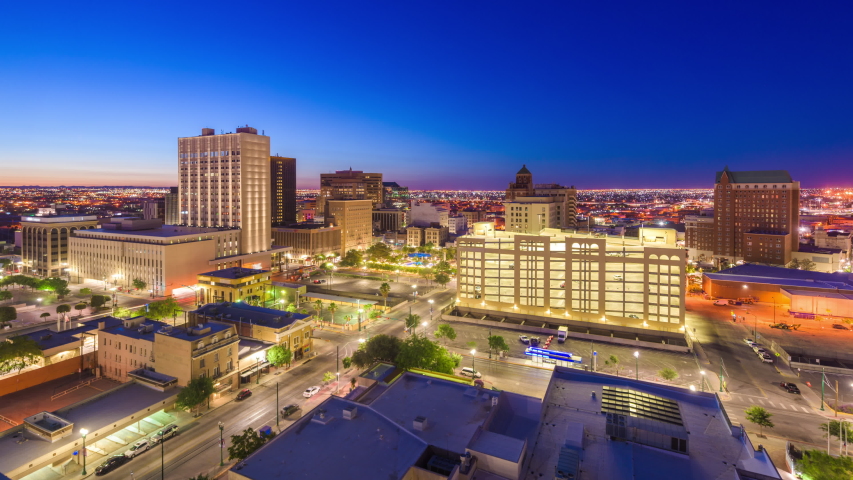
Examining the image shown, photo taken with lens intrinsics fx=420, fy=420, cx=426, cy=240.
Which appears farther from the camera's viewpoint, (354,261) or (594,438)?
(354,261)

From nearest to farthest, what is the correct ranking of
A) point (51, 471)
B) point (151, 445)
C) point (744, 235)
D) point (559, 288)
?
point (51, 471) < point (151, 445) < point (559, 288) < point (744, 235)

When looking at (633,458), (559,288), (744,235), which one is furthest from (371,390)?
(744,235)

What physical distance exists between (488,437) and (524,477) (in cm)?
338

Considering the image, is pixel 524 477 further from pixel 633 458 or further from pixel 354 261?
pixel 354 261

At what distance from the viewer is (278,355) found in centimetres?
5034

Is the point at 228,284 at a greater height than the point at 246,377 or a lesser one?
greater

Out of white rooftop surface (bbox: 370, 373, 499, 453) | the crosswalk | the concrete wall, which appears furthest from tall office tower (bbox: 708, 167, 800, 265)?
the concrete wall

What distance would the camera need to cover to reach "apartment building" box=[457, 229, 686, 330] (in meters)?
64.7

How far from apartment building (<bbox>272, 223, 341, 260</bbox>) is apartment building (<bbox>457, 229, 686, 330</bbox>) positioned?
74.2 m

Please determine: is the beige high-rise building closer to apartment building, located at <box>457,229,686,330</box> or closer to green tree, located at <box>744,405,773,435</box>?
apartment building, located at <box>457,229,686,330</box>

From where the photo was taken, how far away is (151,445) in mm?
36188

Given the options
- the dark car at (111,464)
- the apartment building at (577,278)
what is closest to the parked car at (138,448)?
the dark car at (111,464)

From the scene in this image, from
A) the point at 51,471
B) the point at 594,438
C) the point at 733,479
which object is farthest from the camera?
the point at 51,471

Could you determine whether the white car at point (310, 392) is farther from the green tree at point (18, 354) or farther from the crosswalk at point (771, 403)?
the crosswalk at point (771, 403)
